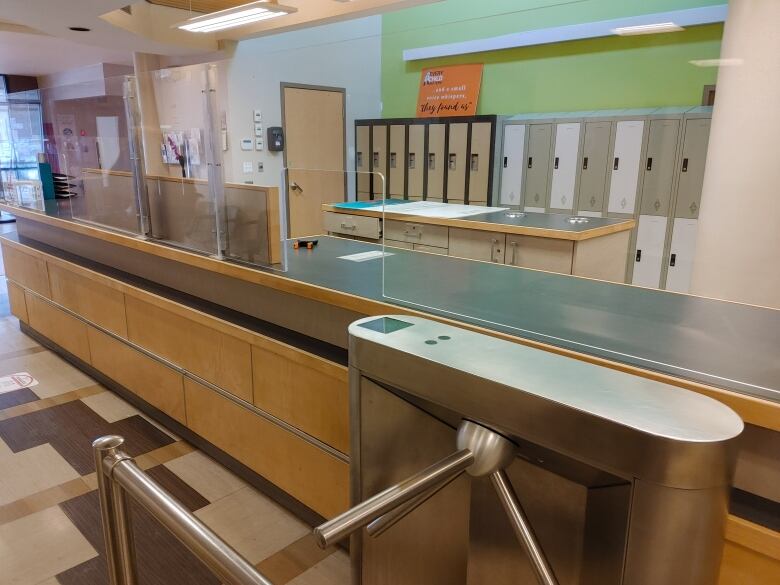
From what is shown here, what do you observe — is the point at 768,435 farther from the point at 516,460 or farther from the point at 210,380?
the point at 210,380

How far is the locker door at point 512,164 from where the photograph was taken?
3980 millimetres

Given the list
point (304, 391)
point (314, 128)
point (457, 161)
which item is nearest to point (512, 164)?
point (457, 161)

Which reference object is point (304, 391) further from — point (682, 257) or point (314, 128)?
point (314, 128)

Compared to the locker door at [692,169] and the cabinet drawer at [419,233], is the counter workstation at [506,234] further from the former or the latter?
the locker door at [692,169]

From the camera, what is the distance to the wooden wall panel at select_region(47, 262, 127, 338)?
296 cm

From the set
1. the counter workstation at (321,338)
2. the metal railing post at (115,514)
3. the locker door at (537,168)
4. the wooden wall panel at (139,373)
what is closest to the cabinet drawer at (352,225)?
the counter workstation at (321,338)

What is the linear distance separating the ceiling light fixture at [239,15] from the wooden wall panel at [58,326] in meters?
2.10

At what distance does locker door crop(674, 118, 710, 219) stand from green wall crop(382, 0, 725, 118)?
0.40m

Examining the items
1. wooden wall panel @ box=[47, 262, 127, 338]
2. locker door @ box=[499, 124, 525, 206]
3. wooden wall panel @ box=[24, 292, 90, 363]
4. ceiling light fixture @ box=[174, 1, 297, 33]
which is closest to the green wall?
locker door @ box=[499, 124, 525, 206]

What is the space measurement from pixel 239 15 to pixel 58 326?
2.33 metres

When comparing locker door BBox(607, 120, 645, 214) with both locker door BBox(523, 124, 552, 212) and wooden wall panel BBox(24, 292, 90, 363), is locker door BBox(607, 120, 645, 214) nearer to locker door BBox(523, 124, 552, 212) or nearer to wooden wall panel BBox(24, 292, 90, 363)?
locker door BBox(523, 124, 552, 212)

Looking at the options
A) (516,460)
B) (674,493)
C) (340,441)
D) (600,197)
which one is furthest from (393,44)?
(674,493)

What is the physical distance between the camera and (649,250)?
266 cm

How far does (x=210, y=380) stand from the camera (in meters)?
2.36
